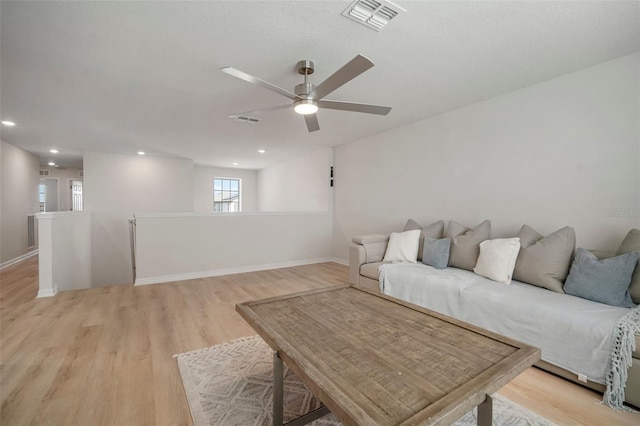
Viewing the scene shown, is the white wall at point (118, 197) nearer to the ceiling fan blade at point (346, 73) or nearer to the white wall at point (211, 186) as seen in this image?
the white wall at point (211, 186)

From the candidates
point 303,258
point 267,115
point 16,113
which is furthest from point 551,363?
point 16,113

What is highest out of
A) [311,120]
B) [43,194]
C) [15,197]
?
[311,120]

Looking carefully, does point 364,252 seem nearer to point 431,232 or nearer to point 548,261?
point 431,232

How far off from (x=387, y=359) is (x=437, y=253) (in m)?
2.21

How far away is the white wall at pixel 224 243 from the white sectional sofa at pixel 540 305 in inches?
92.3

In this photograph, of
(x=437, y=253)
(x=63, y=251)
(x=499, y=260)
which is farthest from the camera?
(x=63, y=251)

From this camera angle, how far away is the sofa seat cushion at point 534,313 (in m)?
1.68

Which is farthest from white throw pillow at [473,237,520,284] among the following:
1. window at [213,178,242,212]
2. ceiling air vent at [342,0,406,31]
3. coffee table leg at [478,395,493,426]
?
window at [213,178,242,212]

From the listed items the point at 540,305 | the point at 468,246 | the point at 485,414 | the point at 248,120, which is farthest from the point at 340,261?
the point at 485,414

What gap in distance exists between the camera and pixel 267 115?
12.4 ft

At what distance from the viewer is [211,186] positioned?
28.2 ft

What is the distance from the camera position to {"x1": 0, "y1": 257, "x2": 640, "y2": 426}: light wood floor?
60.4 inches

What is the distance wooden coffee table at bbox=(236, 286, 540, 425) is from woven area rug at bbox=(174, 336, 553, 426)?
0.24m

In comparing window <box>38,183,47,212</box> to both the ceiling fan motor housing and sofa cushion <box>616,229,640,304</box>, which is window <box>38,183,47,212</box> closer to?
the ceiling fan motor housing
